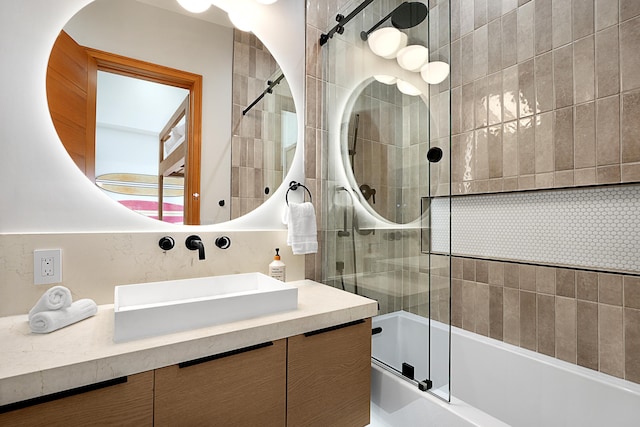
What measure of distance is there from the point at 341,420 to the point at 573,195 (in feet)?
5.16

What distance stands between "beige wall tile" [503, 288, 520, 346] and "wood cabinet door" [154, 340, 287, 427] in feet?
4.79

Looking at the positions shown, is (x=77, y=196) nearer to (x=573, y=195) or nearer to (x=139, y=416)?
(x=139, y=416)

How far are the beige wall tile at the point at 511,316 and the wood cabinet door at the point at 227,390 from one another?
1.46 meters

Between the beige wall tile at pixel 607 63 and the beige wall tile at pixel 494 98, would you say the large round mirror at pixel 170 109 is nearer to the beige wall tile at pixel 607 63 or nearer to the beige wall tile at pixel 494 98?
the beige wall tile at pixel 494 98

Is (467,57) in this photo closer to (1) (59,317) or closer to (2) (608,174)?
(2) (608,174)

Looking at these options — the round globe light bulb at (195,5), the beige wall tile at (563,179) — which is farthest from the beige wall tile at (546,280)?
the round globe light bulb at (195,5)

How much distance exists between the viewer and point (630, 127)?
1356mm

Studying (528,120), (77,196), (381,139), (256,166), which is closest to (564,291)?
(528,120)

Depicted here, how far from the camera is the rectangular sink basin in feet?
2.82

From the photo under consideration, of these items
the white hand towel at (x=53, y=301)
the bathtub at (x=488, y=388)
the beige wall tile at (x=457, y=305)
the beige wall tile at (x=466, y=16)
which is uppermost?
the beige wall tile at (x=466, y=16)

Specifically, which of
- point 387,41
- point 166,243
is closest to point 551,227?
point 387,41

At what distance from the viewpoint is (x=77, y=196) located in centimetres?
118

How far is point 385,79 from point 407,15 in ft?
0.91

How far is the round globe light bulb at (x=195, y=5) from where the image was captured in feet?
4.72
